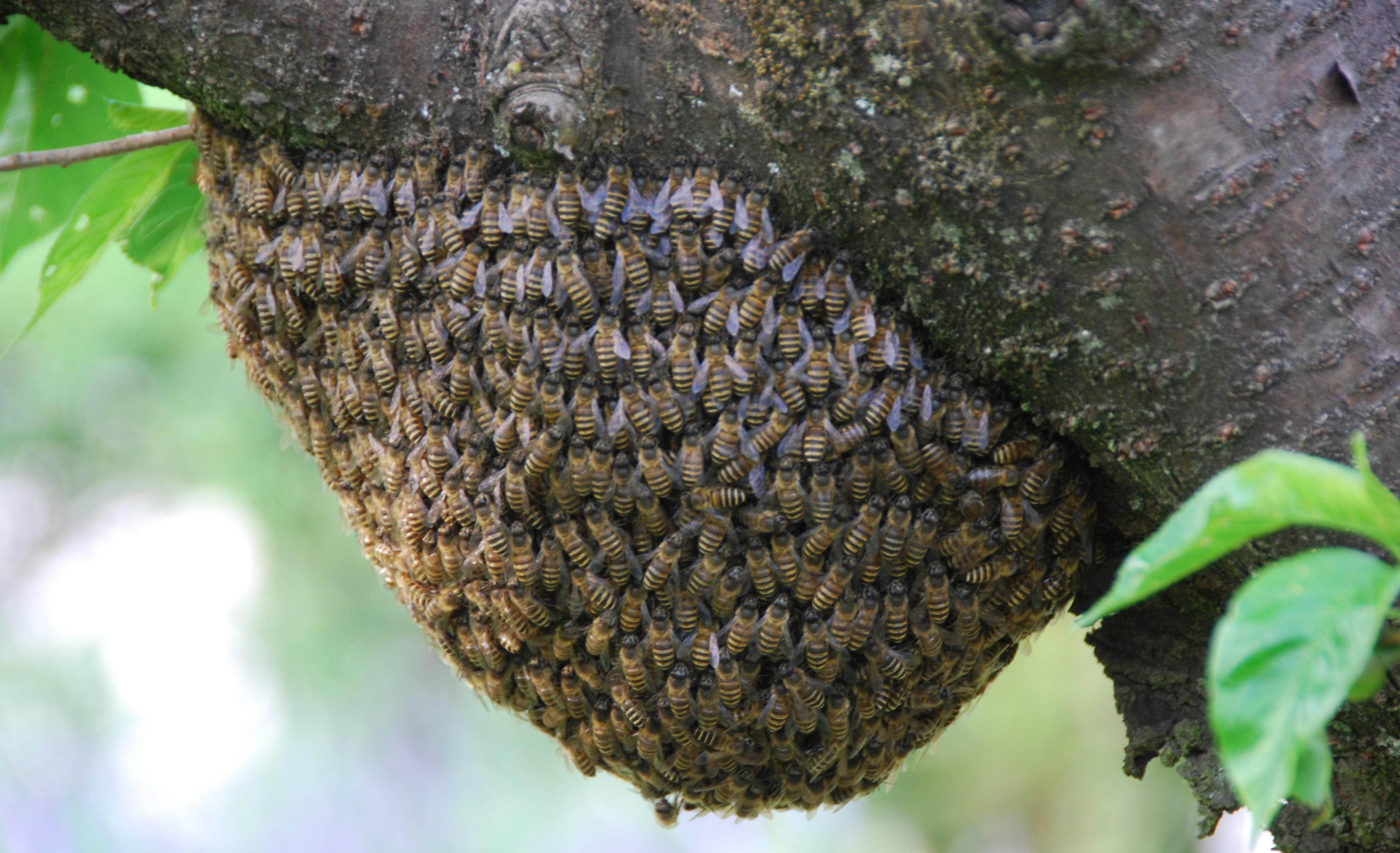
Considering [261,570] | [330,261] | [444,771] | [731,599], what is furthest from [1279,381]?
[444,771]

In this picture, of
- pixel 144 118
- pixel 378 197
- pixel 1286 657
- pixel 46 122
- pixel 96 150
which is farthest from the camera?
pixel 46 122

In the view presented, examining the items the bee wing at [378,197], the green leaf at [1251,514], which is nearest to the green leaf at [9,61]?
the bee wing at [378,197]

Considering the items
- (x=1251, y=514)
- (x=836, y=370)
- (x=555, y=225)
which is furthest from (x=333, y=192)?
(x=1251, y=514)

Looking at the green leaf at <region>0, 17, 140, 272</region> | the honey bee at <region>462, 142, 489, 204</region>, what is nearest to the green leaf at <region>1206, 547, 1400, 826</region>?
the honey bee at <region>462, 142, 489, 204</region>

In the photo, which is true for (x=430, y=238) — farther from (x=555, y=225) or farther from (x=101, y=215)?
(x=101, y=215)

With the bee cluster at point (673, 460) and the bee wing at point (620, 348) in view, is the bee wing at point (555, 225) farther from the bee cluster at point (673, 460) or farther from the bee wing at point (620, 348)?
the bee wing at point (620, 348)

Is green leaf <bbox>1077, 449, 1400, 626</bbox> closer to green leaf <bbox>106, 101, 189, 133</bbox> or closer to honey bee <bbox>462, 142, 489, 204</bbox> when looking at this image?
honey bee <bbox>462, 142, 489, 204</bbox>
